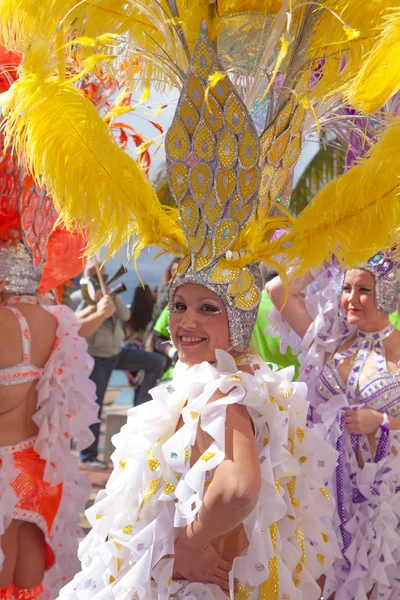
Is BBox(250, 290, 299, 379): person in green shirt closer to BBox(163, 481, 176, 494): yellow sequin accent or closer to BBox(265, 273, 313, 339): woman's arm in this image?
BBox(265, 273, 313, 339): woman's arm

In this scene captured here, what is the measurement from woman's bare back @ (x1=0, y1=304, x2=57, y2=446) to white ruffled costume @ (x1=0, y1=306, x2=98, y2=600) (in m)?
0.04

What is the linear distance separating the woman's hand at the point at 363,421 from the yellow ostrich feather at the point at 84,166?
1223 millimetres

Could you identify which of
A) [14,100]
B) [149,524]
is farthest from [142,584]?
[14,100]

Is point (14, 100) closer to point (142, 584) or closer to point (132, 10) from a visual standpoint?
point (132, 10)

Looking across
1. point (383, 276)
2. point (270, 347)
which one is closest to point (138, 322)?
point (270, 347)

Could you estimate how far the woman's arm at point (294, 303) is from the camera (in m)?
3.75

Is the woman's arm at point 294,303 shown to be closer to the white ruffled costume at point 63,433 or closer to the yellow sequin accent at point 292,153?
the white ruffled costume at point 63,433

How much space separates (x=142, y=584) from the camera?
209cm

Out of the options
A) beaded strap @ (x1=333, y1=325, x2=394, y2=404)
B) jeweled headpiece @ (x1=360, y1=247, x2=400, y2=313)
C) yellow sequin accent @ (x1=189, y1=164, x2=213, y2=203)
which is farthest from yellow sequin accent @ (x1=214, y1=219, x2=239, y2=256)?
beaded strap @ (x1=333, y1=325, x2=394, y2=404)

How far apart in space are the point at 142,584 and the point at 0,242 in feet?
5.54

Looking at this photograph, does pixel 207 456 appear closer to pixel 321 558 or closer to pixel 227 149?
pixel 321 558

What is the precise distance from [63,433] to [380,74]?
81.7 inches

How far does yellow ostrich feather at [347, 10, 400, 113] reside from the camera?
2.12 m

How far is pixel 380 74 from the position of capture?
2.24 meters
